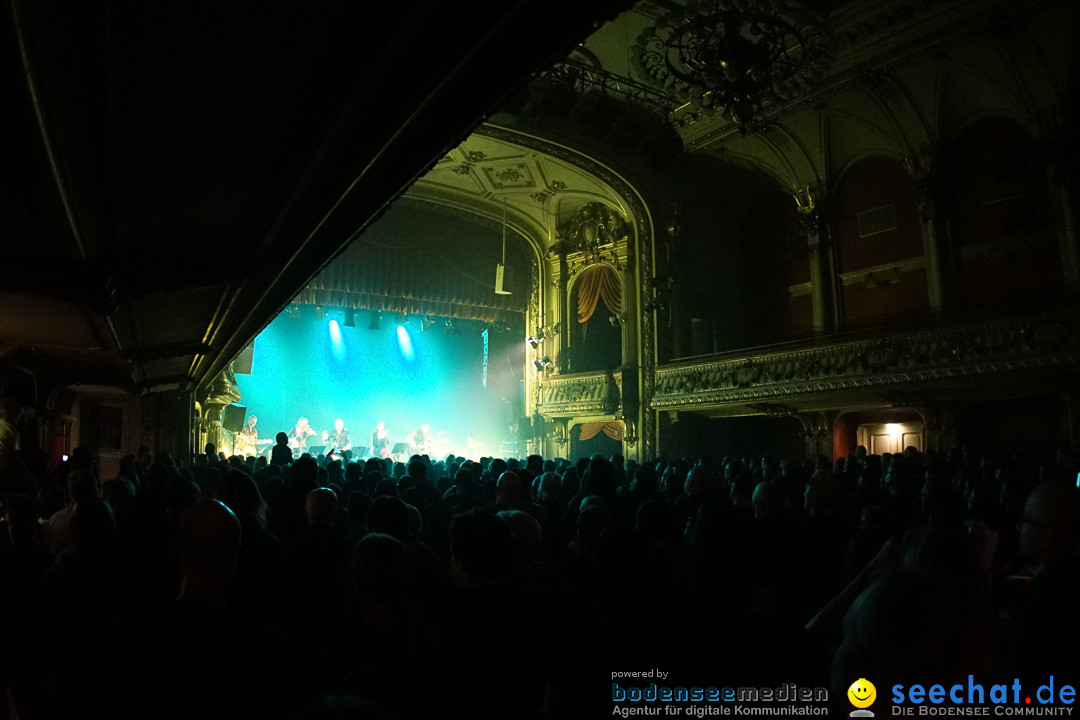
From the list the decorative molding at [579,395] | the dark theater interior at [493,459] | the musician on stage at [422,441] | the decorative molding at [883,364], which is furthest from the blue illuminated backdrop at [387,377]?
the dark theater interior at [493,459]

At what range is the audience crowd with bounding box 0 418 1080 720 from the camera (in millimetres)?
1794

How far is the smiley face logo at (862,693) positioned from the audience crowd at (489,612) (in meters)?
0.02

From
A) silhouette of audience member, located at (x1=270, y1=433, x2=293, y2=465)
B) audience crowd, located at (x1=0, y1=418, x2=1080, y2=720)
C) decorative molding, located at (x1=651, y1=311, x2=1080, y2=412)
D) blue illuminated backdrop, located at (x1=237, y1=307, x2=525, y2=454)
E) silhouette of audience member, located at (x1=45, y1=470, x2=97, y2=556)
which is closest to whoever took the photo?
audience crowd, located at (x1=0, y1=418, x2=1080, y2=720)

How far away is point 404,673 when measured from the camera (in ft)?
6.53

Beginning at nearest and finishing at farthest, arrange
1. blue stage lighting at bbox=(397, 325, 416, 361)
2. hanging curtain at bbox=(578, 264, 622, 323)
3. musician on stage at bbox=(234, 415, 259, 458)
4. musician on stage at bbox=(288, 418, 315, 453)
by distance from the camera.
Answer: hanging curtain at bbox=(578, 264, 622, 323) < musician on stage at bbox=(234, 415, 259, 458) < musician on stage at bbox=(288, 418, 315, 453) < blue stage lighting at bbox=(397, 325, 416, 361)

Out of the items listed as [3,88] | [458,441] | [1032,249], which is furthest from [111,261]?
[458,441]

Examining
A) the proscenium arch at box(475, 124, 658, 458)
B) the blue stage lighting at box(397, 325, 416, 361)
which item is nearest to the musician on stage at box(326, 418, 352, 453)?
the blue stage lighting at box(397, 325, 416, 361)

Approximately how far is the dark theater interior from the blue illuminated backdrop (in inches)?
420

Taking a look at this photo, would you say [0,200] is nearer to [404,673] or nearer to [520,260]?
[404,673]

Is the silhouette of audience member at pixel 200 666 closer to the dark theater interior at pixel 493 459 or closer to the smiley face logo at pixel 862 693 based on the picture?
the dark theater interior at pixel 493 459

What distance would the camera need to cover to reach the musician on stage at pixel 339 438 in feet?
83.0

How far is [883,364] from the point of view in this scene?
1426 centimetres

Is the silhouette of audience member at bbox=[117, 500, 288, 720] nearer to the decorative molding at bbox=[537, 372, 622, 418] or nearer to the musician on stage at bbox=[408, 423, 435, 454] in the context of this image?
the decorative molding at bbox=[537, 372, 622, 418]

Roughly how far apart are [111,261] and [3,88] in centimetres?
228
